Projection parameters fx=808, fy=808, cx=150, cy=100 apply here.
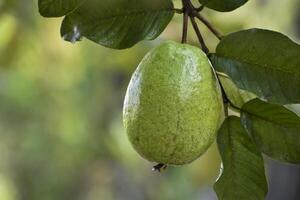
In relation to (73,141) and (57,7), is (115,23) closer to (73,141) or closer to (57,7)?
(57,7)

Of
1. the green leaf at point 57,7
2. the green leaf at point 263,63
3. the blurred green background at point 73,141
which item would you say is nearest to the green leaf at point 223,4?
the green leaf at point 263,63

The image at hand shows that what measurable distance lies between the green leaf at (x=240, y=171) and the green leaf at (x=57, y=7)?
0.68 ft

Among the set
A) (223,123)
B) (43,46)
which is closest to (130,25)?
(223,123)

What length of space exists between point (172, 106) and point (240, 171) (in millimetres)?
133

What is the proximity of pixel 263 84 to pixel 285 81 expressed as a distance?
A: 23 millimetres

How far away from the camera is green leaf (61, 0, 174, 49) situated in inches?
33.4

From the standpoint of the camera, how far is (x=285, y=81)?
81cm

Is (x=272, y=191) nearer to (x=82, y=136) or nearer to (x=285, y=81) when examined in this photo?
(x=82, y=136)

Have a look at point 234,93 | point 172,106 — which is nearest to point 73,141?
point 234,93

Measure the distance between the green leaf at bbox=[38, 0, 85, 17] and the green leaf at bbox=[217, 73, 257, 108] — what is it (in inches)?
6.9

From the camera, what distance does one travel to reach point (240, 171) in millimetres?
846

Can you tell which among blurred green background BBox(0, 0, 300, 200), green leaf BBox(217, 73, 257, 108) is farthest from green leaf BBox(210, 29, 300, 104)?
blurred green background BBox(0, 0, 300, 200)

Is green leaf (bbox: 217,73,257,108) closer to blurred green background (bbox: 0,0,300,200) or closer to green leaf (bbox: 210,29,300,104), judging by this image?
green leaf (bbox: 210,29,300,104)

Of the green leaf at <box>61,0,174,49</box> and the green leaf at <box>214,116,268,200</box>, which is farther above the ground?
the green leaf at <box>61,0,174,49</box>
